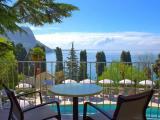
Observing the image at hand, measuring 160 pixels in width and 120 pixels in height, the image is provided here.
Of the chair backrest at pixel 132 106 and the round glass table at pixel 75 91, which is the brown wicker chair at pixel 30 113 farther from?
the chair backrest at pixel 132 106

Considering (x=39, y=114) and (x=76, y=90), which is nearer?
(x=39, y=114)

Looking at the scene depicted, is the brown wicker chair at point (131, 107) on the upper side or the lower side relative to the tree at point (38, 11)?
lower

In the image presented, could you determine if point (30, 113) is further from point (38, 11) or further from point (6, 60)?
point (38, 11)

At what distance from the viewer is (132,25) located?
60219 mm

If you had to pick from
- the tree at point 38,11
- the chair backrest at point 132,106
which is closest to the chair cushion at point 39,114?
the chair backrest at point 132,106

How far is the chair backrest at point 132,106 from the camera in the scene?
289 cm

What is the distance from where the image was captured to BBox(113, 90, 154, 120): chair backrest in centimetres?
289

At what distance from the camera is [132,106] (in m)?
3.03

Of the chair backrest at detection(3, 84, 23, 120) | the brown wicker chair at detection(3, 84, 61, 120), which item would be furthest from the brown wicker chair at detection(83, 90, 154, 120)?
the chair backrest at detection(3, 84, 23, 120)

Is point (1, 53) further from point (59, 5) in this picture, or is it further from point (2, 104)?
point (59, 5)

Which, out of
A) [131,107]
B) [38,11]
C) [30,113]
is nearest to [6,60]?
[38,11]

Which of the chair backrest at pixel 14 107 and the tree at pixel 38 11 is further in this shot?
the tree at pixel 38 11

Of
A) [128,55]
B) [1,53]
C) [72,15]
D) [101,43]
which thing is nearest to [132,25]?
[101,43]

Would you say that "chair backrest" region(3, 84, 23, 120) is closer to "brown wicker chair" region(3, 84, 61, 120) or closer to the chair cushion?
"brown wicker chair" region(3, 84, 61, 120)
